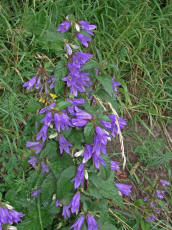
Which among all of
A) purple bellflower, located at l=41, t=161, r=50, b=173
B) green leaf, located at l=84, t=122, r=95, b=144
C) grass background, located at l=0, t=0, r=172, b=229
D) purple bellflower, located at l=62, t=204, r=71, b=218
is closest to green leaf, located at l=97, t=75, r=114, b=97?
green leaf, located at l=84, t=122, r=95, b=144

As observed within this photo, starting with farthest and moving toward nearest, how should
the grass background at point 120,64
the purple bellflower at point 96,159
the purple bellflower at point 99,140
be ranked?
1. the grass background at point 120,64
2. the purple bellflower at point 96,159
3. the purple bellflower at point 99,140

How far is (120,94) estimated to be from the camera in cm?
277

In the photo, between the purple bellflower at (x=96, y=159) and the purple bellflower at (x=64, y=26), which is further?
the purple bellflower at (x=64, y=26)

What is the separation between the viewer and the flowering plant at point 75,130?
1234 millimetres

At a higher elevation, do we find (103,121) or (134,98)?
(103,121)

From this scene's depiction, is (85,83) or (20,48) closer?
(85,83)

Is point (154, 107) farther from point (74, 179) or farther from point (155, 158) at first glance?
point (74, 179)

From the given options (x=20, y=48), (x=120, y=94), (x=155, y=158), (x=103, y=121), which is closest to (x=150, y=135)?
(x=155, y=158)

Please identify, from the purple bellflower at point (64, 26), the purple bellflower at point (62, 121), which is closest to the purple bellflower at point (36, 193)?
the purple bellflower at point (62, 121)

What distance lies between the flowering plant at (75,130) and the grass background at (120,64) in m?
0.80

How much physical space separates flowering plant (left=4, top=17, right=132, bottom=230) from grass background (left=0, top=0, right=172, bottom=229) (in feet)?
2.62

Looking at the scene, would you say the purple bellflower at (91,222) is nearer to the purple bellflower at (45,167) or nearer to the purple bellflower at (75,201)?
the purple bellflower at (75,201)

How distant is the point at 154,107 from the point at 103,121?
5.50ft

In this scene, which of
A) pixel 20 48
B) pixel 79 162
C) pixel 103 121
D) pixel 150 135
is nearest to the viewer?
pixel 103 121
